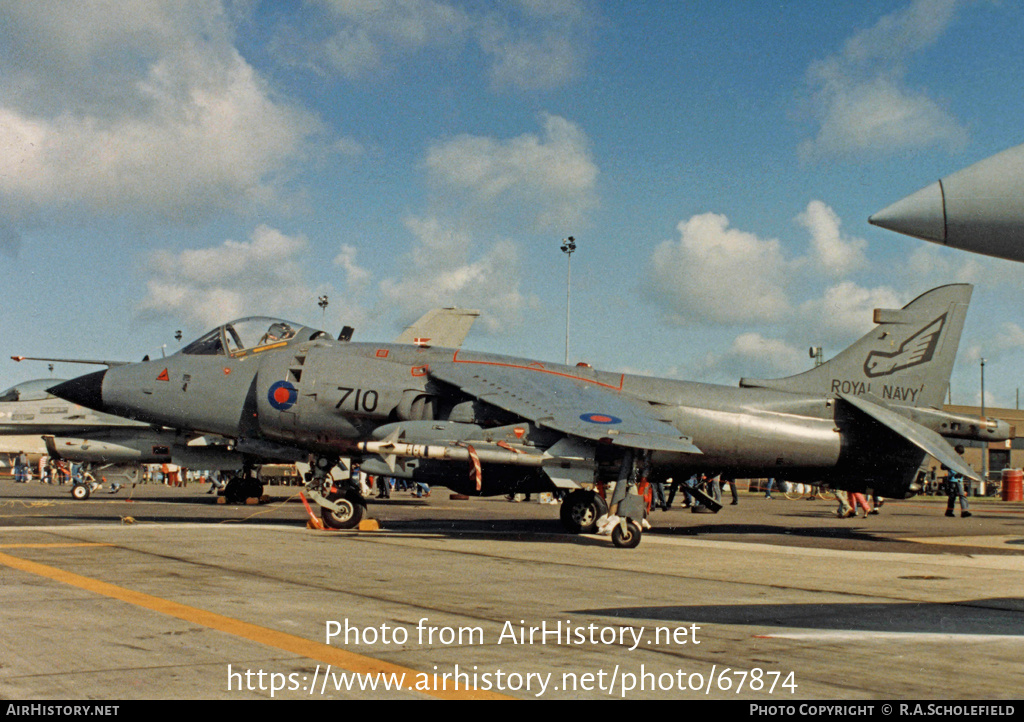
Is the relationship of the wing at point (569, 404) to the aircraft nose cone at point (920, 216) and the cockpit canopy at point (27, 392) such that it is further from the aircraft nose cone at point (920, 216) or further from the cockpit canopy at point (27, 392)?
the cockpit canopy at point (27, 392)

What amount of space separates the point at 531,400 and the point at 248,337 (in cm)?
609

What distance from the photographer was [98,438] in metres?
24.9

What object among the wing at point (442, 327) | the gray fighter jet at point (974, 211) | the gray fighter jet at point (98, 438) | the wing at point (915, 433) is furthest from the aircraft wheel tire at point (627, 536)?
the wing at point (442, 327)

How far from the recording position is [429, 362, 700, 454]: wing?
13.1m

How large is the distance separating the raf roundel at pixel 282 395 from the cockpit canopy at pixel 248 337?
1.18 m

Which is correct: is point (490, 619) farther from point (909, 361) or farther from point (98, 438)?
point (98, 438)

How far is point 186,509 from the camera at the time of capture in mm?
22906

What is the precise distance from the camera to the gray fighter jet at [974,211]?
5.30 metres

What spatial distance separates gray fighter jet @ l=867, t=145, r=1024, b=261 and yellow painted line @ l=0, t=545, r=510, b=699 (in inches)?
149

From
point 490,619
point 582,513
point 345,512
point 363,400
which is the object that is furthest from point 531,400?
point 490,619

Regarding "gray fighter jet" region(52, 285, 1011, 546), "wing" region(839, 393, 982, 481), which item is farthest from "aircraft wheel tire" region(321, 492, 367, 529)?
"wing" region(839, 393, 982, 481)

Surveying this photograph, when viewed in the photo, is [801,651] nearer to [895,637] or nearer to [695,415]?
[895,637]
